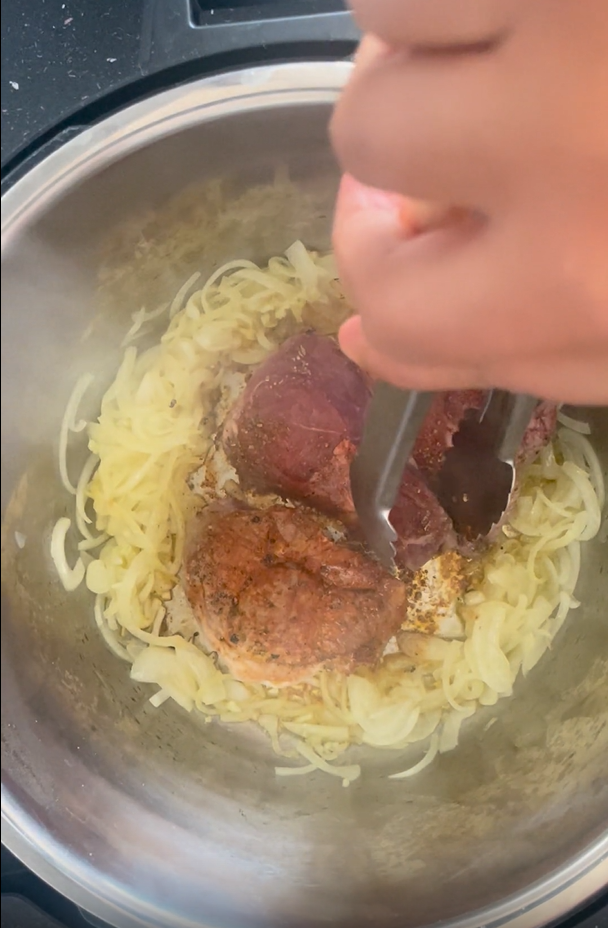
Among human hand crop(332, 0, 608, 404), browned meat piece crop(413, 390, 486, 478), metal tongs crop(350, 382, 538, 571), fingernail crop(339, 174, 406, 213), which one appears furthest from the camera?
browned meat piece crop(413, 390, 486, 478)

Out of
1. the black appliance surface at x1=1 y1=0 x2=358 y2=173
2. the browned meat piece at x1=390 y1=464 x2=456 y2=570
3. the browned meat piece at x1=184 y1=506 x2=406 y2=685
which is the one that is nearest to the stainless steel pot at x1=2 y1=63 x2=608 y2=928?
the black appliance surface at x1=1 y1=0 x2=358 y2=173

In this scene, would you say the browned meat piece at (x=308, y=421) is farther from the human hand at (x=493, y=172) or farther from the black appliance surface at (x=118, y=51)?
the human hand at (x=493, y=172)

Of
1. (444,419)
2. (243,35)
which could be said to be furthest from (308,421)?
(243,35)

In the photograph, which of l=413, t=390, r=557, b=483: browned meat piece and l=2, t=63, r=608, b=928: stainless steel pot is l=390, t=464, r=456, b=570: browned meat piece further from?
l=2, t=63, r=608, b=928: stainless steel pot

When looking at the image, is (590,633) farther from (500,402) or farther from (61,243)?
(61,243)

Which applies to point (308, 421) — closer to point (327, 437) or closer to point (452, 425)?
point (327, 437)

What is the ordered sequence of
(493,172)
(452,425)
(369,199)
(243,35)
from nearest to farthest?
(493,172) → (369,199) → (243,35) → (452,425)
